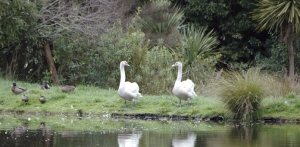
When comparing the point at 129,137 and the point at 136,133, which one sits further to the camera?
the point at 136,133

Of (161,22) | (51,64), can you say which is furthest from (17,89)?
(161,22)

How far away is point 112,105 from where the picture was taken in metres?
20.2

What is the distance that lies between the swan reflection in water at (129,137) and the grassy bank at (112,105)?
3.03 meters

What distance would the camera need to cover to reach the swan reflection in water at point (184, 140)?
13.3 m

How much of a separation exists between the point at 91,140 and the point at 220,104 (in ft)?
18.3

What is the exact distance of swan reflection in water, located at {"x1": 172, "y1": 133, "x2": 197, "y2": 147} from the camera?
1332 cm

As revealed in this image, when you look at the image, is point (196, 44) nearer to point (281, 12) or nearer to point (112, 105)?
point (281, 12)

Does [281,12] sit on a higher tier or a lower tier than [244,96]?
higher

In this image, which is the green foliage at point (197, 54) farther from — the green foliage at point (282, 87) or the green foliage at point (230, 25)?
the green foliage at point (282, 87)

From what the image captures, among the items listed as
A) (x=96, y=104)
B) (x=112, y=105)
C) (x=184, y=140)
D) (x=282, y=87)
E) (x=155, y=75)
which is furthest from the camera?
(x=155, y=75)

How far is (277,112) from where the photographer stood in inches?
717

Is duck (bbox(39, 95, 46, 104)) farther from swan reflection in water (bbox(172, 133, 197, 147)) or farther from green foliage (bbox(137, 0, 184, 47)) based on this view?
green foliage (bbox(137, 0, 184, 47))

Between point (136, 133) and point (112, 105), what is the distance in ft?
16.7

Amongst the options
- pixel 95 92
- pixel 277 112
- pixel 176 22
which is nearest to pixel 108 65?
pixel 95 92
